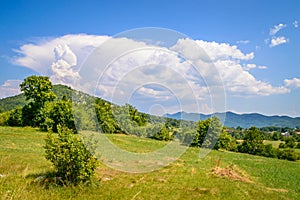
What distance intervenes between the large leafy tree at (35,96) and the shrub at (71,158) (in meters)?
47.2

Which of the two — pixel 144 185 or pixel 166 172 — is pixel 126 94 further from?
pixel 166 172

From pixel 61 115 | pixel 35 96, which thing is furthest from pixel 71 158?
pixel 35 96

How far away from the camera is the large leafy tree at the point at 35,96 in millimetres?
55156

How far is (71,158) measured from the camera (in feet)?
37.7

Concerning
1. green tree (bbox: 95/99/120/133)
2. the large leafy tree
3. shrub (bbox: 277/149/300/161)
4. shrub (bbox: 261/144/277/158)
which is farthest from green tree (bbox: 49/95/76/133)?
shrub (bbox: 277/149/300/161)

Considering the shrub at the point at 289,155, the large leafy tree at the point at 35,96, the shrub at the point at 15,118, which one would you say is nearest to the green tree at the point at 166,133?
the large leafy tree at the point at 35,96

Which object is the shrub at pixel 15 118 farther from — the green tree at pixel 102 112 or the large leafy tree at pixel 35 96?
the green tree at pixel 102 112

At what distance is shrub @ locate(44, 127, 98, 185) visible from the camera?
11.5 m

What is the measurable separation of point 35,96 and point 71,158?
4927 centimetres

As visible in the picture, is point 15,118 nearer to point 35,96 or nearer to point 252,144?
point 35,96

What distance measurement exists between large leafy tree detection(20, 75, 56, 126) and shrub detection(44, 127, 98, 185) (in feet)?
155

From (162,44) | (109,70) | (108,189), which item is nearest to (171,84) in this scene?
(162,44)

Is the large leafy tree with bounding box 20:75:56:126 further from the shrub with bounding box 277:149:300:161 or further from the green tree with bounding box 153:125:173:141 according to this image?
the shrub with bounding box 277:149:300:161

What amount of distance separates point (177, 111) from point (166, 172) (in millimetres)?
4675
